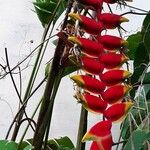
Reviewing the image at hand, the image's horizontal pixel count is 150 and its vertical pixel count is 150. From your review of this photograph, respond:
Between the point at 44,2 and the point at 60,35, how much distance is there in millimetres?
323

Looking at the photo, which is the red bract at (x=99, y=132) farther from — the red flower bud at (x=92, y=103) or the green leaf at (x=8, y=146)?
the green leaf at (x=8, y=146)

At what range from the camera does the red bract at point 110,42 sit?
23.9 inches

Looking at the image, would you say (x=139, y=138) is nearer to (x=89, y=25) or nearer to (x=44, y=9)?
(x=89, y=25)

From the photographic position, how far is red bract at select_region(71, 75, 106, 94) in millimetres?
566

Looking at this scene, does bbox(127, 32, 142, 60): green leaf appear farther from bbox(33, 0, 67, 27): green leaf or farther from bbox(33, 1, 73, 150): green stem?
bbox(33, 1, 73, 150): green stem

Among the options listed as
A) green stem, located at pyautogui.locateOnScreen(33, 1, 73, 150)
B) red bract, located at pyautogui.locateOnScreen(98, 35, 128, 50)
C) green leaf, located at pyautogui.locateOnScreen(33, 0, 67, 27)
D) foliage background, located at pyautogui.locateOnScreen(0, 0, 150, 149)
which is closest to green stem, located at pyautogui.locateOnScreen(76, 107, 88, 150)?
green stem, located at pyautogui.locateOnScreen(33, 1, 73, 150)

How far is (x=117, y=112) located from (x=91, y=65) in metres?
0.08

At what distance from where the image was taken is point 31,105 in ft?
4.52

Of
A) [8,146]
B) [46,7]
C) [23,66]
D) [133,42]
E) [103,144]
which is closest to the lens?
[103,144]

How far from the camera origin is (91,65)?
0.58 meters

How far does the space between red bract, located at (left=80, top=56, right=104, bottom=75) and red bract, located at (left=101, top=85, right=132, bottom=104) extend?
33mm

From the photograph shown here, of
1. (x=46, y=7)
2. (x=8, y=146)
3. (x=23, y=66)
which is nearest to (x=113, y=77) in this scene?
(x=8, y=146)

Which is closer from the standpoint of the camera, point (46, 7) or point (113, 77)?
point (113, 77)

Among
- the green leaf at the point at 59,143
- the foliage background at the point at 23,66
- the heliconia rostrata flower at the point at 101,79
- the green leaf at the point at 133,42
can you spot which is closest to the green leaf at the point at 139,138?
the heliconia rostrata flower at the point at 101,79
